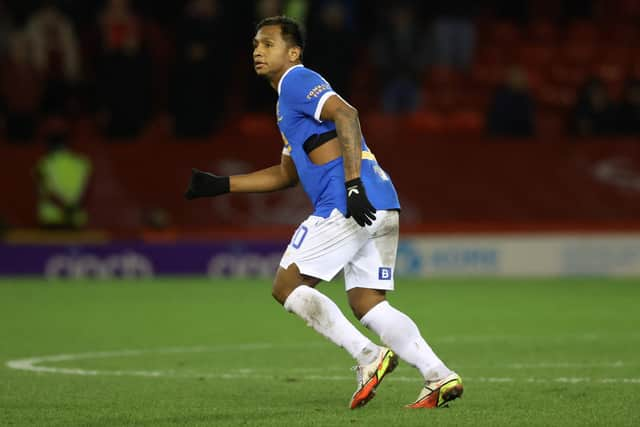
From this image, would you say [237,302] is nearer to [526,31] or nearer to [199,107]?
[199,107]

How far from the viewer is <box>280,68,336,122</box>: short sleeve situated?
697cm

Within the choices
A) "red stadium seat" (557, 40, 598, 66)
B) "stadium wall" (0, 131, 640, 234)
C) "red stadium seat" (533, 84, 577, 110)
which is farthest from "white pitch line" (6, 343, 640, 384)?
"red stadium seat" (557, 40, 598, 66)

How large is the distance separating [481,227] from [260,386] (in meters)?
10.7

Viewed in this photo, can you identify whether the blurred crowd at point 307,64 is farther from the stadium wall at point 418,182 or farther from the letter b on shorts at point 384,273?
the letter b on shorts at point 384,273

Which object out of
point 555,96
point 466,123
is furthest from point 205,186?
point 555,96

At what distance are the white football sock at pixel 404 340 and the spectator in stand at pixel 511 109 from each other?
12.1m

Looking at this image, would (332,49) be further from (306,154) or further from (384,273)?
(384,273)

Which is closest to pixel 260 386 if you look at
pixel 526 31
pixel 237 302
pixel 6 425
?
pixel 6 425

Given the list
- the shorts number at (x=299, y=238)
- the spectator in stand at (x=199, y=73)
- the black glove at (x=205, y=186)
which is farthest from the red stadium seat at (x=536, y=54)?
the shorts number at (x=299, y=238)

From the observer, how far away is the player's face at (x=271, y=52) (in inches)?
282

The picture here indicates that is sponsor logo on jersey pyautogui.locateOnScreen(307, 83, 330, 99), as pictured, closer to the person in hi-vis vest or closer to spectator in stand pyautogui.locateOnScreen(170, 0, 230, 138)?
the person in hi-vis vest

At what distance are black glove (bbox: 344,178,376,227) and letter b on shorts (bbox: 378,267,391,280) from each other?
1.24ft

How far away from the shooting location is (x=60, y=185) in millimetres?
17688

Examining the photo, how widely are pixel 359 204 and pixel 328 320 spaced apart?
653mm
